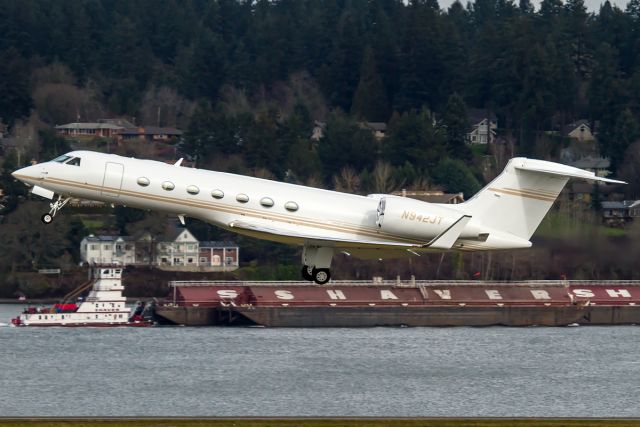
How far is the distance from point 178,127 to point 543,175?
103953 millimetres

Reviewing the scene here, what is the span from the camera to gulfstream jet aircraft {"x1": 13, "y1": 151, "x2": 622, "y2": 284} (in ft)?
123

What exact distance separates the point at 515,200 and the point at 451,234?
2.52 metres

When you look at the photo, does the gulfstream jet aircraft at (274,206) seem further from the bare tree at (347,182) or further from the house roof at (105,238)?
the bare tree at (347,182)

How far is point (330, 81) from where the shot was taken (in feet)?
482

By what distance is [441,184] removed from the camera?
112 metres

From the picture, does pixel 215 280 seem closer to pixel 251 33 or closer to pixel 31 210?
pixel 31 210

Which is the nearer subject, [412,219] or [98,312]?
[412,219]

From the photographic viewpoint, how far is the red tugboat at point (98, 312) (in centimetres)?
8212

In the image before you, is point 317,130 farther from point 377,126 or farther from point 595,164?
point 595,164

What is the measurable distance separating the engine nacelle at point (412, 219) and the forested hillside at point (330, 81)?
68.9 metres

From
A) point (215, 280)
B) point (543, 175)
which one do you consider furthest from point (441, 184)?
point (543, 175)

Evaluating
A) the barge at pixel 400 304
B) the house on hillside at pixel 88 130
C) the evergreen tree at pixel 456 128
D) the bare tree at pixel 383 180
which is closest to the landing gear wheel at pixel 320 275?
the barge at pixel 400 304

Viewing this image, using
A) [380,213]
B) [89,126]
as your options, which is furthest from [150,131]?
[380,213]

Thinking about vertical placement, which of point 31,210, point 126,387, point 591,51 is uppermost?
point 591,51
